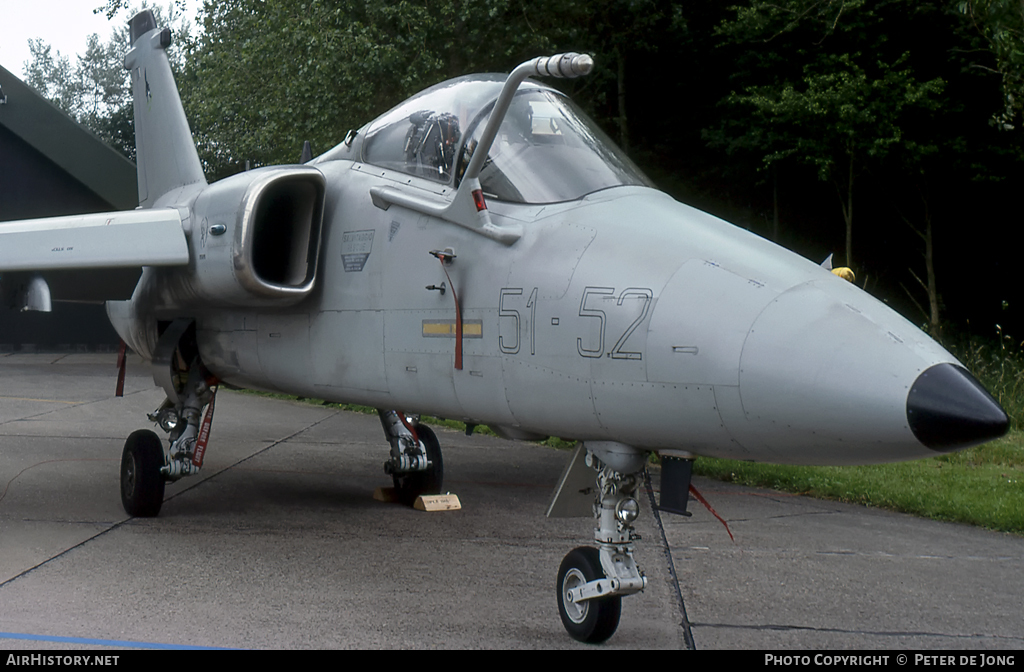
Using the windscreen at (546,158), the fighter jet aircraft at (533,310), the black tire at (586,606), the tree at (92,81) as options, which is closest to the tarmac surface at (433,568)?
the black tire at (586,606)

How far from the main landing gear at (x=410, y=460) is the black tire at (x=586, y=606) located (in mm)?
3173

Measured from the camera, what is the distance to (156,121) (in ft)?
27.2

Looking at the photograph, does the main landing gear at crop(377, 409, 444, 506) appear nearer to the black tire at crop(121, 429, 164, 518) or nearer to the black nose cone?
the black tire at crop(121, 429, 164, 518)

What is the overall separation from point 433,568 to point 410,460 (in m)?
1.80

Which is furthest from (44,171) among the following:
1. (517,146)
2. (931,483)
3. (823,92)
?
(517,146)

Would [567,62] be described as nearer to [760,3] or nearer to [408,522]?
[408,522]

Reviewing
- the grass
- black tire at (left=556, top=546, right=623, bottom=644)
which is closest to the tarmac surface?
black tire at (left=556, top=546, right=623, bottom=644)

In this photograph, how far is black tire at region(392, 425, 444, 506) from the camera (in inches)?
288

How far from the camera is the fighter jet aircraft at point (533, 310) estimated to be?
3.12m

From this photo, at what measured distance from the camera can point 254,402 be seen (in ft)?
49.5

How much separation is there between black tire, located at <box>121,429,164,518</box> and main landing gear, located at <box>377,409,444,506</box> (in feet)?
→ 5.35

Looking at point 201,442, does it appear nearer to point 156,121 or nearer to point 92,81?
point 156,121

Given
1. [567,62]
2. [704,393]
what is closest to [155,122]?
[567,62]

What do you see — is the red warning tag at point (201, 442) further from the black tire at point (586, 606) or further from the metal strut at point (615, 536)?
the metal strut at point (615, 536)
